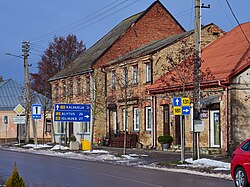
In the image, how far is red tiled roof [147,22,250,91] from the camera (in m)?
28.3

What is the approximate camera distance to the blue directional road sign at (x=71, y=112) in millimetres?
35906

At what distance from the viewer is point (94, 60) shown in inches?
1834

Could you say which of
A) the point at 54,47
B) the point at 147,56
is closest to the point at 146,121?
the point at 147,56

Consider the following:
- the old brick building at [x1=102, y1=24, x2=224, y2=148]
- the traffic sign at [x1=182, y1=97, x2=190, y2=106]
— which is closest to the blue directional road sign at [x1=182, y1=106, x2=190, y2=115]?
the traffic sign at [x1=182, y1=97, x2=190, y2=106]

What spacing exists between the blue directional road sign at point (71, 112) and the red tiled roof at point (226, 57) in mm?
4540

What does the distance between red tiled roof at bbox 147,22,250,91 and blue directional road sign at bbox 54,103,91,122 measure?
454 cm

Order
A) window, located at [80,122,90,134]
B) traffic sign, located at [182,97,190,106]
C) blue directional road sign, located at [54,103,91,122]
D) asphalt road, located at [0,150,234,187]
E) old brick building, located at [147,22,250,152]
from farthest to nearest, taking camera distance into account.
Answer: window, located at [80,122,90,134] → blue directional road sign, located at [54,103,91,122] → old brick building, located at [147,22,250,152] → traffic sign, located at [182,97,190,106] → asphalt road, located at [0,150,234,187]

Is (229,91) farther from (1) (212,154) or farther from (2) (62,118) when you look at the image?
→ (2) (62,118)

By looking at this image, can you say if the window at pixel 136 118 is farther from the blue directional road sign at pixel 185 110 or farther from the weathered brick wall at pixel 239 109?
the blue directional road sign at pixel 185 110

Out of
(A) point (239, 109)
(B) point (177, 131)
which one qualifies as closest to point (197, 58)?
(A) point (239, 109)

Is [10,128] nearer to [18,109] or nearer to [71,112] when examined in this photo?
[18,109]

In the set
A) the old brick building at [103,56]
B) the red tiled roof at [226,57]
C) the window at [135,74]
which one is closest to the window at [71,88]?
the old brick building at [103,56]

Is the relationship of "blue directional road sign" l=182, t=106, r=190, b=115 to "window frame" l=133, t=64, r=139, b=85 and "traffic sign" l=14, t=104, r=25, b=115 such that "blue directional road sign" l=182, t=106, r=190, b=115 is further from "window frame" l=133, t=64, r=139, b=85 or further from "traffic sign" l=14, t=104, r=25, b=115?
"traffic sign" l=14, t=104, r=25, b=115

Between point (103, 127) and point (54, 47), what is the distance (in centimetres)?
3893
